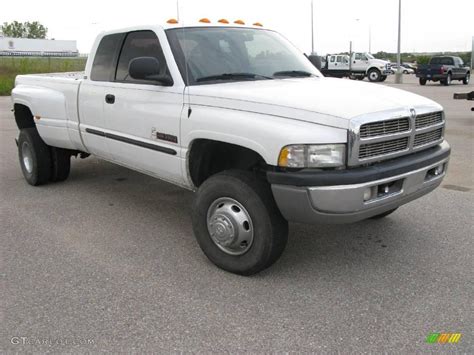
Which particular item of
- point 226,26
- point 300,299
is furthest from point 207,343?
point 226,26

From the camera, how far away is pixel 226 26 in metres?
4.73

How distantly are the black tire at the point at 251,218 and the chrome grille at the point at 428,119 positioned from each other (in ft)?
4.04

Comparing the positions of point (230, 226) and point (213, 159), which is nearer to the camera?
point (230, 226)

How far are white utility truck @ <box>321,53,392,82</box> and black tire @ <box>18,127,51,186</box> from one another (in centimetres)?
2845

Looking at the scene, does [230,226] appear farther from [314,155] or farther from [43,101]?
[43,101]

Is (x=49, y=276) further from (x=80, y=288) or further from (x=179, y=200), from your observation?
(x=179, y=200)

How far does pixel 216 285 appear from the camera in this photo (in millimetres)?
3580

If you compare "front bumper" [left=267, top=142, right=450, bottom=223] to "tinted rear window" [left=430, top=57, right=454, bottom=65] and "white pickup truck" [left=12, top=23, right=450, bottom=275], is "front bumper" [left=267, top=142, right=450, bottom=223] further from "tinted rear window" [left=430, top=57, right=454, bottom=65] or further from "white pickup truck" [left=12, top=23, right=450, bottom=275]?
"tinted rear window" [left=430, top=57, right=454, bottom=65]

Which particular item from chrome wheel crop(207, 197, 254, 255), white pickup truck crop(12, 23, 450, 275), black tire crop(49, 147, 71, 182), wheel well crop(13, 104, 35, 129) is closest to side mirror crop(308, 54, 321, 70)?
white pickup truck crop(12, 23, 450, 275)

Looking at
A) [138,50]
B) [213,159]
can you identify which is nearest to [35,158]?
[138,50]

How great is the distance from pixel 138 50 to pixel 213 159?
1398 millimetres

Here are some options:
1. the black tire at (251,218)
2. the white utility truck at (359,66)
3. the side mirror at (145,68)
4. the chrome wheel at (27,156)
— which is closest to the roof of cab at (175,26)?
the side mirror at (145,68)

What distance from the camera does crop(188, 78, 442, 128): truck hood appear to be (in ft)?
10.7

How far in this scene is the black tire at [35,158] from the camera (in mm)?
6230
